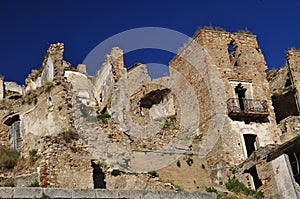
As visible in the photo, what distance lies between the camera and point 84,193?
11555 millimetres

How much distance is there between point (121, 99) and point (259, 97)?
7.55 meters

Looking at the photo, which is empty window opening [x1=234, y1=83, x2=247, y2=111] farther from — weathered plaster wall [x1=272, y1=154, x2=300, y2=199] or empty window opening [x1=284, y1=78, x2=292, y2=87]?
weathered plaster wall [x1=272, y1=154, x2=300, y2=199]

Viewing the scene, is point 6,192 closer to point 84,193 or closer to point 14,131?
point 84,193

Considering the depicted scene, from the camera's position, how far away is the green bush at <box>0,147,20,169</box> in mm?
18953

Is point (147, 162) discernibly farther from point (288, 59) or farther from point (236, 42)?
point (288, 59)

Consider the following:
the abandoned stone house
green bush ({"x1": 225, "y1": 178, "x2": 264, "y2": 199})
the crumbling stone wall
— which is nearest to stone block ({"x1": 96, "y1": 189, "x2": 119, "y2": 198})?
the abandoned stone house

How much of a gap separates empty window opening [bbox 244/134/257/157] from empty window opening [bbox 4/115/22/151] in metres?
10.5

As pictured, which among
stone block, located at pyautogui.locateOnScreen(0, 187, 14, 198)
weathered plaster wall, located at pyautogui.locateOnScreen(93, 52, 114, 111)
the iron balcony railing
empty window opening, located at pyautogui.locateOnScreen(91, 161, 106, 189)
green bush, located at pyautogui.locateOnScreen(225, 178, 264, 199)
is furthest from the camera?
weathered plaster wall, located at pyautogui.locateOnScreen(93, 52, 114, 111)

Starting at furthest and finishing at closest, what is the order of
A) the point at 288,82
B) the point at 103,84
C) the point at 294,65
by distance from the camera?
the point at 103,84
the point at 288,82
the point at 294,65

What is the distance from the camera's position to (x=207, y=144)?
2419 cm

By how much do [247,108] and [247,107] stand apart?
0.26 ft

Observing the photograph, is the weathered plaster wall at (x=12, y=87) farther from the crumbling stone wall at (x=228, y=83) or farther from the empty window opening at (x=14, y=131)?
the crumbling stone wall at (x=228, y=83)

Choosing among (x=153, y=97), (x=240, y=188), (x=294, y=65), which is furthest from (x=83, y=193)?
(x=153, y=97)

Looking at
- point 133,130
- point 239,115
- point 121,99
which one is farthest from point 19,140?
point 239,115
